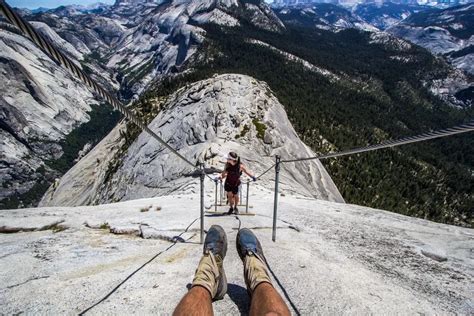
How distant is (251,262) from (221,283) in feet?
1.90

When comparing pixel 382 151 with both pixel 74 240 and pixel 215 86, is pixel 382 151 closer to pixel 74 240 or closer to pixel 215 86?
pixel 215 86

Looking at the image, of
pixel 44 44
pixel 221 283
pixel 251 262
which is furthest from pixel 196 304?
pixel 44 44

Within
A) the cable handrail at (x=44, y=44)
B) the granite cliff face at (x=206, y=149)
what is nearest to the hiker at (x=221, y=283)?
the cable handrail at (x=44, y=44)

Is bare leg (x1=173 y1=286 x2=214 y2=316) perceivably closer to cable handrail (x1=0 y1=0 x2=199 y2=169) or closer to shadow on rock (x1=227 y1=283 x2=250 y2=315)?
shadow on rock (x1=227 y1=283 x2=250 y2=315)

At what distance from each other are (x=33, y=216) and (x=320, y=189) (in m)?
25.3

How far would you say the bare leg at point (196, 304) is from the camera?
3827mm

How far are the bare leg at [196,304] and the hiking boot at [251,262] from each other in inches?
27.2

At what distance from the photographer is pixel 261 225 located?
9.98 m

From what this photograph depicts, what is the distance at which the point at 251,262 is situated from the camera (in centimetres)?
520

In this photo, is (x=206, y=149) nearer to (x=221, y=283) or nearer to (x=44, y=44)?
(x=221, y=283)

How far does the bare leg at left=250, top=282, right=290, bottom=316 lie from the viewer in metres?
3.77

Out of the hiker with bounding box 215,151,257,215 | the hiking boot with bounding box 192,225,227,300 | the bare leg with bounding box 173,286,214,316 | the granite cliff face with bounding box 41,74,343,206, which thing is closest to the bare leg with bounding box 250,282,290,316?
the bare leg with bounding box 173,286,214,316

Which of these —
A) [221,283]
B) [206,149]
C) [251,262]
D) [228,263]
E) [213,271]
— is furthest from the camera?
[206,149]

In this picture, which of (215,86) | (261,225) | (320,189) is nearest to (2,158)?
(215,86)
